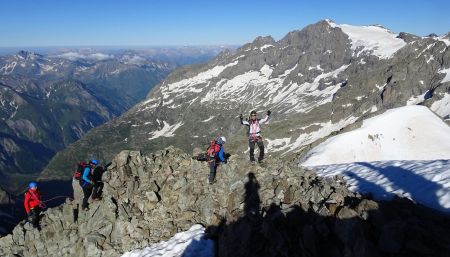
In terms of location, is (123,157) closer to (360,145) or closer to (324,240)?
(324,240)

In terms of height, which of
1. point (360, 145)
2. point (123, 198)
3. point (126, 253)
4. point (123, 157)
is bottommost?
point (360, 145)

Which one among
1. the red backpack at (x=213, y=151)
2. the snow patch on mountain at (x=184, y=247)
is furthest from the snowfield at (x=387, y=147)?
the snow patch on mountain at (x=184, y=247)

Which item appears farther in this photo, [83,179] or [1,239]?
[1,239]

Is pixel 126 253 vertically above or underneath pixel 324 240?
underneath

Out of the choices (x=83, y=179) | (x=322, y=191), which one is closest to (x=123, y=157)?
(x=83, y=179)

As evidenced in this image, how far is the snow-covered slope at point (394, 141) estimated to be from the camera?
75.9m

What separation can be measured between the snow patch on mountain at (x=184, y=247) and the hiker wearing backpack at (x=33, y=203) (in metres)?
8.68

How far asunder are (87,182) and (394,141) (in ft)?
219

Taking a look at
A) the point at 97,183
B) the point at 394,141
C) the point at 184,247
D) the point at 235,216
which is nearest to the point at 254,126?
the point at 235,216

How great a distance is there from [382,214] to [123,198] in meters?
21.1

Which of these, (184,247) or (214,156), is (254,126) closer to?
(214,156)

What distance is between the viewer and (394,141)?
270 feet

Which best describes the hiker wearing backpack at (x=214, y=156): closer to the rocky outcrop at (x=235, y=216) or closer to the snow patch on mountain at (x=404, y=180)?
the rocky outcrop at (x=235, y=216)

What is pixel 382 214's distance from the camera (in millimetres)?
19000
